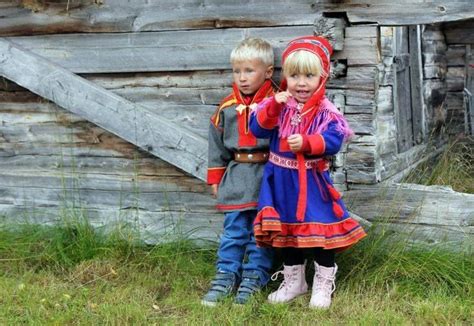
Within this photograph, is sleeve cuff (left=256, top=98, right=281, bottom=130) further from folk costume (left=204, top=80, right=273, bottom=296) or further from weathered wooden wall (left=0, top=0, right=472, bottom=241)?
weathered wooden wall (left=0, top=0, right=472, bottom=241)

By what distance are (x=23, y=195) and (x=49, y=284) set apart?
122cm

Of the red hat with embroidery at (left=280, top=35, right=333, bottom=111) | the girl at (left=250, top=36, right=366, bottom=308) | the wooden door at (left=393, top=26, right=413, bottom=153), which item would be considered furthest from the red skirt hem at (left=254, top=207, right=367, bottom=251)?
the wooden door at (left=393, top=26, right=413, bottom=153)

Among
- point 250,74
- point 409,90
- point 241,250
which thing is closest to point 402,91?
point 409,90

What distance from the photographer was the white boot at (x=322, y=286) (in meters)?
4.54

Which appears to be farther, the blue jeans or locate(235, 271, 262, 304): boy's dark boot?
the blue jeans

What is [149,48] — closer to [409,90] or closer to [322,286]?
[322,286]

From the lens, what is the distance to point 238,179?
16.0 ft

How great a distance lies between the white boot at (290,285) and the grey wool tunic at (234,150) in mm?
450

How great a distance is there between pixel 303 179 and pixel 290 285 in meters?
0.67

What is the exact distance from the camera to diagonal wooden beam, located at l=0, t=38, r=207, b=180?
530cm

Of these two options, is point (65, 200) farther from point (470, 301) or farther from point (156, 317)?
point (470, 301)

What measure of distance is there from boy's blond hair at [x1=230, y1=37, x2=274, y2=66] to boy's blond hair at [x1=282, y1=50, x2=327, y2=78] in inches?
15.3

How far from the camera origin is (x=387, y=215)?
5.00m

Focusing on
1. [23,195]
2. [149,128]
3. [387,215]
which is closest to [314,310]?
[387,215]
